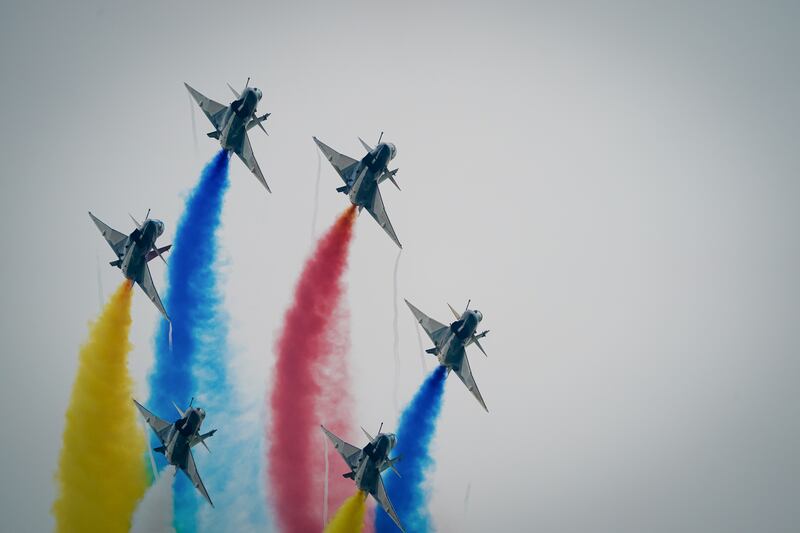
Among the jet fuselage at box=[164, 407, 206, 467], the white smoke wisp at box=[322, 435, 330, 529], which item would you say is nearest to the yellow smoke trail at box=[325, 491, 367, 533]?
the white smoke wisp at box=[322, 435, 330, 529]

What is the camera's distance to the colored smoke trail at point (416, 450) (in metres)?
85.4

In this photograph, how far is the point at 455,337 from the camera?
Result: 82812 millimetres

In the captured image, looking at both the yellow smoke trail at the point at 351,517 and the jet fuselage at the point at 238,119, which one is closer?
the yellow smoke trail at the point at 351,517

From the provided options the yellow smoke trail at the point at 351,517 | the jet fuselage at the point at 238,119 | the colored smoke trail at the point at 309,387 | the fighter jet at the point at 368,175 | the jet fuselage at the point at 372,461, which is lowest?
the yellow smoke trail at the point at 351,517

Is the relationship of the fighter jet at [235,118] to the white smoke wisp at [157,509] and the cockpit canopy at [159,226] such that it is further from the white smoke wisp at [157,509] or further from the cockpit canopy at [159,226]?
the white smoke wisp at [157,509]

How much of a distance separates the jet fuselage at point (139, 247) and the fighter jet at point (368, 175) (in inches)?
515

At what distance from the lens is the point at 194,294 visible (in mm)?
85688

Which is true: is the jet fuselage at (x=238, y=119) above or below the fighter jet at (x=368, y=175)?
above

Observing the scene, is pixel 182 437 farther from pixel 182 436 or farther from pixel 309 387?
pixel 309 387

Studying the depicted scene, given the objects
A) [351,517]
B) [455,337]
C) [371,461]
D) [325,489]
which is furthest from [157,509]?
[455,337]

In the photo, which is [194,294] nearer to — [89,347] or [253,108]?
[89,347]

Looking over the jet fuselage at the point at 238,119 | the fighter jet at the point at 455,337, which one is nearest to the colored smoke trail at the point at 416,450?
the fighter jet at the point at 455,337

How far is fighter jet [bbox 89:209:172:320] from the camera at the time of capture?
80.2 metres

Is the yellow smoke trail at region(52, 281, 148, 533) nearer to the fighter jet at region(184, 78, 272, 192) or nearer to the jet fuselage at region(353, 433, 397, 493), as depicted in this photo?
the fighter jet at region(184, 78, 272, 192)
